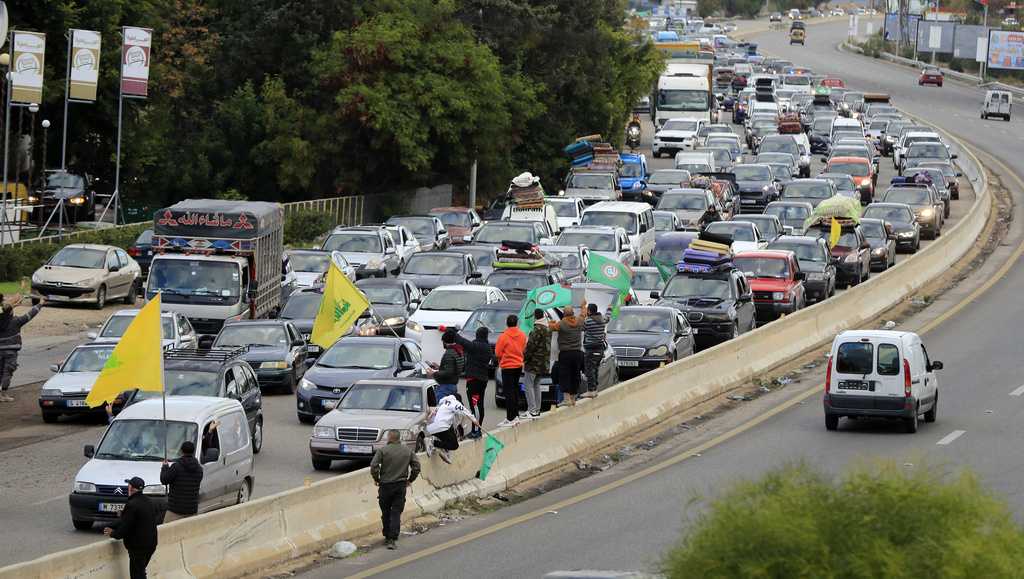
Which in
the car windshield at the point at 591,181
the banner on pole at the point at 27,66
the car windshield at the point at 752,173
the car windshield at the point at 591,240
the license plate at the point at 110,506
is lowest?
the license plate at the point at 110,506

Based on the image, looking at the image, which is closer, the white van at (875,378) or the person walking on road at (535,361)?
the person walking on road at (535,361)

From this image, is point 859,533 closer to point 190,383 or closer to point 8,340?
point 190,383

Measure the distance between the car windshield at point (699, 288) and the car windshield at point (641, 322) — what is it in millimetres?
3212

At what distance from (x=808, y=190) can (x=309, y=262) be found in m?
19.4

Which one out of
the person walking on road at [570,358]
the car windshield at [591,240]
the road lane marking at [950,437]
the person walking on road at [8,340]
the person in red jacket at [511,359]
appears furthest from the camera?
the car windshield at [591,240]

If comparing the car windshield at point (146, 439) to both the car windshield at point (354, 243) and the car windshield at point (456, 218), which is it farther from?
the car windshield at point (456, 218)

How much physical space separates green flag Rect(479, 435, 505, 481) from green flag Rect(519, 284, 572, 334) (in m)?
4.54

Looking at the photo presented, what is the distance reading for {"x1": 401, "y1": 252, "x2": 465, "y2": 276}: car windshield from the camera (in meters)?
37.5

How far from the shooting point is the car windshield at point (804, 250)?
40094 mm

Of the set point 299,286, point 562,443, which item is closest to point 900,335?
point 562,443

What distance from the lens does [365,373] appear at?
2647 centimetres

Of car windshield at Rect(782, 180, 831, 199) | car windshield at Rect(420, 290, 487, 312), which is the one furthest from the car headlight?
car windshield at Rect(782, 180, 831, 199)

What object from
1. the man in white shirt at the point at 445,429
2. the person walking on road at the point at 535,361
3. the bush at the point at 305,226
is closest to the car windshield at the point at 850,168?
the bush at the point at 305,226

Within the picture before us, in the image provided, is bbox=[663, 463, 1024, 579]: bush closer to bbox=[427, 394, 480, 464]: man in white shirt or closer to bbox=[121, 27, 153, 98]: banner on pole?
bbox=[427, 394, 480, 464]: man in white shirt
